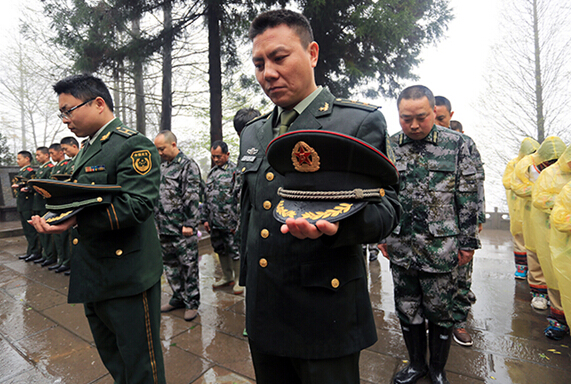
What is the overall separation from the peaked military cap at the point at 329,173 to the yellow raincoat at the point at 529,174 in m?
4.69

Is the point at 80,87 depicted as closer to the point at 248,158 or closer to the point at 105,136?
the point at 105,136

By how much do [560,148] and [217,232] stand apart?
5.32 meters

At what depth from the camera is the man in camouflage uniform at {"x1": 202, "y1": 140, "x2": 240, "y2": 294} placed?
4.97 meters

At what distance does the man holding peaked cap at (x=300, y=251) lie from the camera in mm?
1150

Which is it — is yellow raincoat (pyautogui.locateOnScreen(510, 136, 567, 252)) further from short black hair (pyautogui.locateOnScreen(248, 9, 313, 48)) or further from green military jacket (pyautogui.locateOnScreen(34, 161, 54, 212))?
green military jacket (pyautogui.locateOnScreen(34, 161, 54, 212))

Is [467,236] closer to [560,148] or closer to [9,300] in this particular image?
[560,148]

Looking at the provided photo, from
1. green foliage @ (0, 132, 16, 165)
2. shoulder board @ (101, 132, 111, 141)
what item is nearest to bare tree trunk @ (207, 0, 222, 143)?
shoulder board @ (101, 132, 111, 141)

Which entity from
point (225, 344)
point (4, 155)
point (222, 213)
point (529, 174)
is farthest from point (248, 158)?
point (4, 155)

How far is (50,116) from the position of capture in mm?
21094

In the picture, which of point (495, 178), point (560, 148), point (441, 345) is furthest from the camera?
point (495, 178)

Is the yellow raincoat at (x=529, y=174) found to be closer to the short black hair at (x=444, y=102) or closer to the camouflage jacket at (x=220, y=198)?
the short black hair at (x=444, y=102)

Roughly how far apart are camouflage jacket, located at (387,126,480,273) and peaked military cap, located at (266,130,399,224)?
5.64 ft

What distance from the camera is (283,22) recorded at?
52.3 inches

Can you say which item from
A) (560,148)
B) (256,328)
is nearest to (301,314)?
(256,328)
